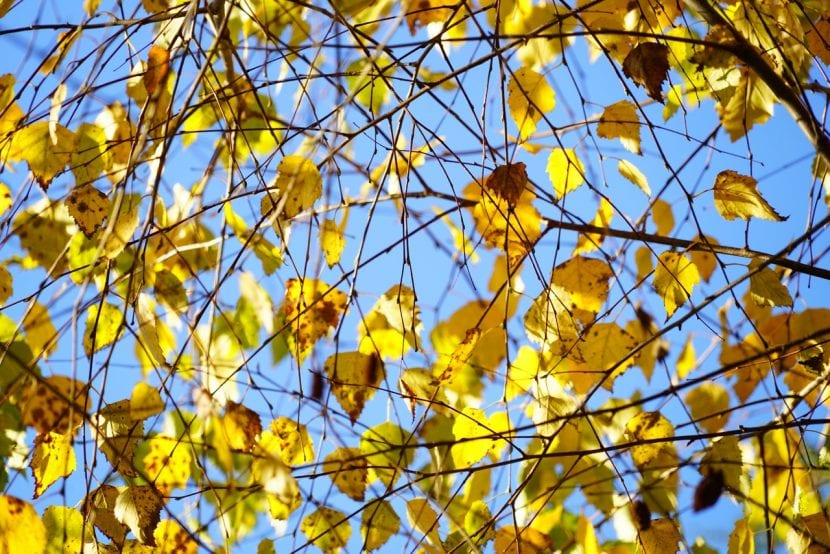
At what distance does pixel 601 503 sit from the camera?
151cm

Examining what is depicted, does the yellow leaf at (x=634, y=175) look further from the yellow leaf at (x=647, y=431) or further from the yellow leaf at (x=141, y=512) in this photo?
the yellow leaf at (x=141, y=512)

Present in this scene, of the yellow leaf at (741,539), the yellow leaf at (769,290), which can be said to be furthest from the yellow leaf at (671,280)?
the yellow leaf at (741,539)

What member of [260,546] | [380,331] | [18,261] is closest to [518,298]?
[380,331]

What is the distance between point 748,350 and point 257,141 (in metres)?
0.95

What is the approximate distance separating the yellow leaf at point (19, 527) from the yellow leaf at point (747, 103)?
89 centimetres

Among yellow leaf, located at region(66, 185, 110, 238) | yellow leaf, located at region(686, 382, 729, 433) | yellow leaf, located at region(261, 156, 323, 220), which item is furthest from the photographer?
yellow leaf, located at region(686, 382, 729, 433)

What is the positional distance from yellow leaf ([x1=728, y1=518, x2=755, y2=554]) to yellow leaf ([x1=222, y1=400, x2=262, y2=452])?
59 centimetres

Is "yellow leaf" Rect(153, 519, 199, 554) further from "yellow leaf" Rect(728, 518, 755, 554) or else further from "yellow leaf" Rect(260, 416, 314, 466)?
"yellow leaf" Rect(728, 518, 755, 554)

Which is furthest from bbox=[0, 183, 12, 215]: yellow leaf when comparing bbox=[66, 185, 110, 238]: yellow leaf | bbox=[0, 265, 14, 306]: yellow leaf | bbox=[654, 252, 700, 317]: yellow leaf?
bbox=[654, 252, 700, 317]: yellow leaf

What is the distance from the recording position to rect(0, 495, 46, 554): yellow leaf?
85 cm

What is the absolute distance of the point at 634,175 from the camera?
1.09 meters

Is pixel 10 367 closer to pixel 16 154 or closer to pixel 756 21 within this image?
pixel 16 154

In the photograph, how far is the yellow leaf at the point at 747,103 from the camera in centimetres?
105

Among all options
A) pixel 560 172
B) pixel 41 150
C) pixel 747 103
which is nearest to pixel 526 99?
pixel 560 172
